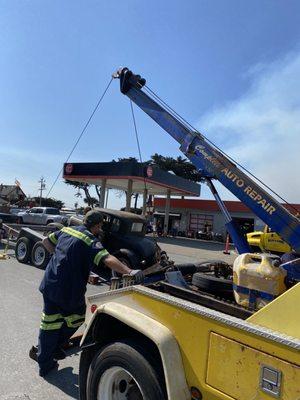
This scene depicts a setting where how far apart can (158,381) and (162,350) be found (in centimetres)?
25

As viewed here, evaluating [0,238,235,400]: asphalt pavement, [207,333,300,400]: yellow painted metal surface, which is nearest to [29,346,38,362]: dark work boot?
[0,238,235,400]: asphalt pavement

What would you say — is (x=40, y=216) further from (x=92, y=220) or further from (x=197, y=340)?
(x=197, y=340)

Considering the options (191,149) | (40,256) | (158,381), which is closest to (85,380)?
(158,381)

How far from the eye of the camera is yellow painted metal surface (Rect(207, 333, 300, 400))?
1.90m

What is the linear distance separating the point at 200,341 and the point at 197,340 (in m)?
0.03

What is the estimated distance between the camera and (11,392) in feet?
12.5

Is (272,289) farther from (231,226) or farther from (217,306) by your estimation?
(231,226)

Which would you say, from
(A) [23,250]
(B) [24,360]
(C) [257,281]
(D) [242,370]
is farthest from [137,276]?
(A) [23,250]

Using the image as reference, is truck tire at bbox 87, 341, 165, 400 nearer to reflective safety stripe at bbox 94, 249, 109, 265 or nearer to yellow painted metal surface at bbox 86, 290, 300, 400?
yellow painted metal surface at bbox 86, 290, 300, 400

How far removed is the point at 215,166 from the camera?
6797 mm

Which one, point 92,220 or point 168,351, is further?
point 92,220

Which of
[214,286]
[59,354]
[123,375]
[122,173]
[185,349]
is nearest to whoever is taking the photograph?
[185,349]

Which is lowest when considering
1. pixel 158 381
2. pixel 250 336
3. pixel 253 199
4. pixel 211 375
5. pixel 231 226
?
pixel 158 381

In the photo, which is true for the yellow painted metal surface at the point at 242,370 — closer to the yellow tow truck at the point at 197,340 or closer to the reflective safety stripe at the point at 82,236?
the yellow tow truck at the point at 197,340
